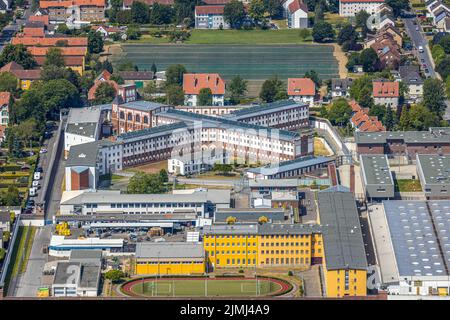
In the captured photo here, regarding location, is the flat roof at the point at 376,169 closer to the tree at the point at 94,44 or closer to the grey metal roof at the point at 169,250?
the grey metal roof at the point at 169,250

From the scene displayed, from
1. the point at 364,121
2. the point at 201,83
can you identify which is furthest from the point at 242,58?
the point at 364,121

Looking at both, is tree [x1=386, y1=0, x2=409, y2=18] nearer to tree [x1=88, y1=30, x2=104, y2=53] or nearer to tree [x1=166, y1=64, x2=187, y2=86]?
tree [x1=88, y1=30, x2=104, y2=53]

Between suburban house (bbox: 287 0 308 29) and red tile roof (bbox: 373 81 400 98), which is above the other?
suburban house (bbox: 287 0 308 29)

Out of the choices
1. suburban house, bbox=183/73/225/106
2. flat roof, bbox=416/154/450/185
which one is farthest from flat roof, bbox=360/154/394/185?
suburban house, bbox=183/73/225/106

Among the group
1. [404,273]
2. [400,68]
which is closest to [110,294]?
[404,273]

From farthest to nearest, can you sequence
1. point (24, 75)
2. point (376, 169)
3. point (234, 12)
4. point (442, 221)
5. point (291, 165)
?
1. point (234, 12)
2. point (24, 75)
3. point (291, 165)
4. point (376, 169)
5. point (442, 221)

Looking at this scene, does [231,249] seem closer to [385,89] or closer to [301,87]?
[301,87]
